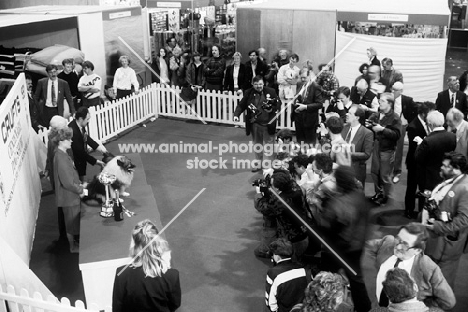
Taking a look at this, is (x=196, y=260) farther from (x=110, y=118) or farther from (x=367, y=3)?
(x=367, y=3)

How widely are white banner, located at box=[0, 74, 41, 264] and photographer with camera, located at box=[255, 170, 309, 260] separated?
2.63 m

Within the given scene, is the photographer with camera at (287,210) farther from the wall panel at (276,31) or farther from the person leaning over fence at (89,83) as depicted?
the wall panel at (276,31)

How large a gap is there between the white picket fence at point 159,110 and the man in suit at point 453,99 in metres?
3.23

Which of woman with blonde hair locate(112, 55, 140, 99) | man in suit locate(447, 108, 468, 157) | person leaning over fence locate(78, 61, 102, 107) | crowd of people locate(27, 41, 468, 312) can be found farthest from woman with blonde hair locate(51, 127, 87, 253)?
woman with blonde hair locate(112, 55, 140, 99)

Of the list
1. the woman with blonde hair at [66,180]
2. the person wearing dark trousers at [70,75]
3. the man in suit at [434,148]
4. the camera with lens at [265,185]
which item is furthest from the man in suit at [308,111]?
the person wearing dark trousers at [70,75]

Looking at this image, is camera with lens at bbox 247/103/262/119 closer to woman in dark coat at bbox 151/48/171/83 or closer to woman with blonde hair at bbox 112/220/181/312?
woman in dark coat at bbox 151/48/171/83

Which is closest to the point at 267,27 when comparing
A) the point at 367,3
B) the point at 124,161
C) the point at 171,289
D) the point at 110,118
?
the point at 367,3

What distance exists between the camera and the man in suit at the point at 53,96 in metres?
8.98

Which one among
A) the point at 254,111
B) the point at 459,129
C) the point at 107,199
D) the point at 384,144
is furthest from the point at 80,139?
the point at 459,129

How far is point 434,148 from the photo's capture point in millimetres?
6223

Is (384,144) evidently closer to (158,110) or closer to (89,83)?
(89,83)

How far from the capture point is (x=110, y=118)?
10.6m

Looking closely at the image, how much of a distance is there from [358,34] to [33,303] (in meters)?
9.11

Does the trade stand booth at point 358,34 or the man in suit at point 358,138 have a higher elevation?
the trade stand booth at point 358,34
